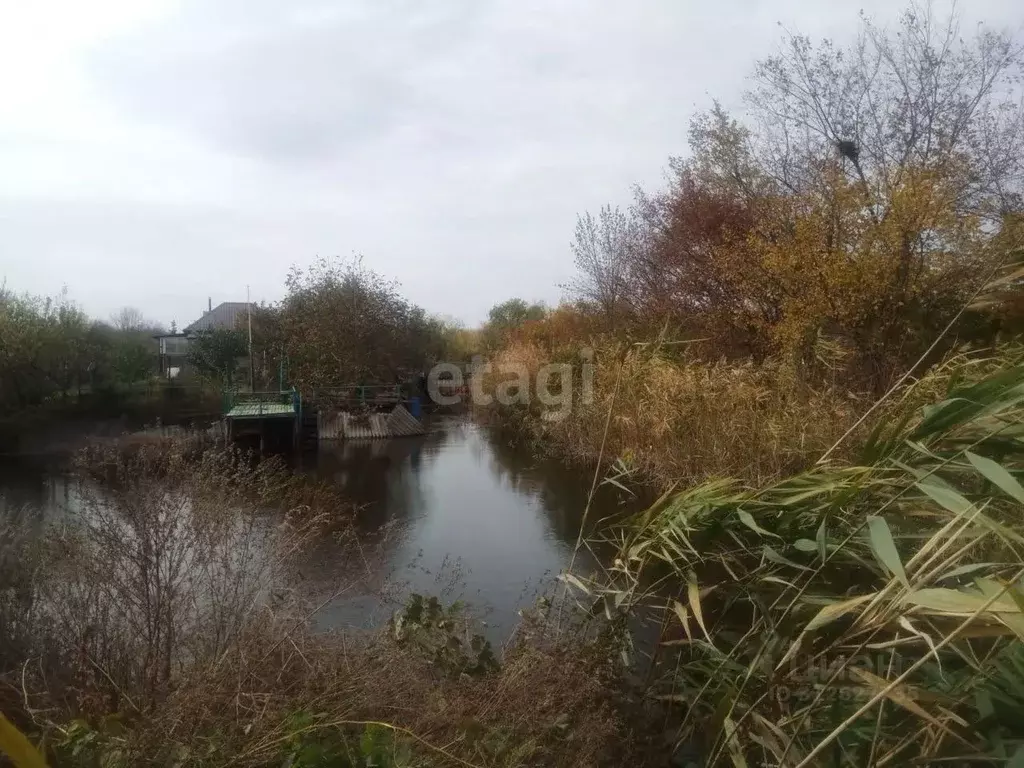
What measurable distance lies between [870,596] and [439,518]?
8345mm

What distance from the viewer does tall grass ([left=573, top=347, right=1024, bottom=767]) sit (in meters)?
1.85

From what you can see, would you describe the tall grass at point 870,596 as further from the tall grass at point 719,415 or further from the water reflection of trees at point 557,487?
the tall grass at point 719,415

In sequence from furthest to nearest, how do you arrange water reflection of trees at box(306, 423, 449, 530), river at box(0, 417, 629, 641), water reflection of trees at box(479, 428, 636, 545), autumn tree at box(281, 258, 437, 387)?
autumn tree at box(281, 258, 437, 387) < water reflection of trees at box(306, 423, 449, 530) < water reflection of trees at box(479, 428, 636, 545) < river at box(0, 417, 629, 641)

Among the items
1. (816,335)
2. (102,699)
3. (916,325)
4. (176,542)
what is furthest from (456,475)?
(102,699)

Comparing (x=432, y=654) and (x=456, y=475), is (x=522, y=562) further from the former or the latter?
(x=456, y=475)

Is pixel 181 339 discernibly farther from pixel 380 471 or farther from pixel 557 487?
pixel 557 487

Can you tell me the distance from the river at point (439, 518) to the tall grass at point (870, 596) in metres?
2.15

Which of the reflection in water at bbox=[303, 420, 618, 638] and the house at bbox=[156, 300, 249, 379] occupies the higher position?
the house at bbox=[156, 300, 249, 379]

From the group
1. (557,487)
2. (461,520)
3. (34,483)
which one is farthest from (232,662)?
(34,483)

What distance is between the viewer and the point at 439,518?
33.0ft

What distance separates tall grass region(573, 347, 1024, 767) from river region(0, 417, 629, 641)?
7.06 feet

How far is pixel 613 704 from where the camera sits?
3197 mm

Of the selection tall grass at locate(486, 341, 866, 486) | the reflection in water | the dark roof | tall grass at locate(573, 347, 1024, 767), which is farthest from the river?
the dark roof

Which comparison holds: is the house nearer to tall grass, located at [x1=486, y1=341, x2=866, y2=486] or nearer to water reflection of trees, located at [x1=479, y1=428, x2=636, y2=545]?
water reflection of trees, located at [x1=479, y1=428, x2=636, y2=545]
